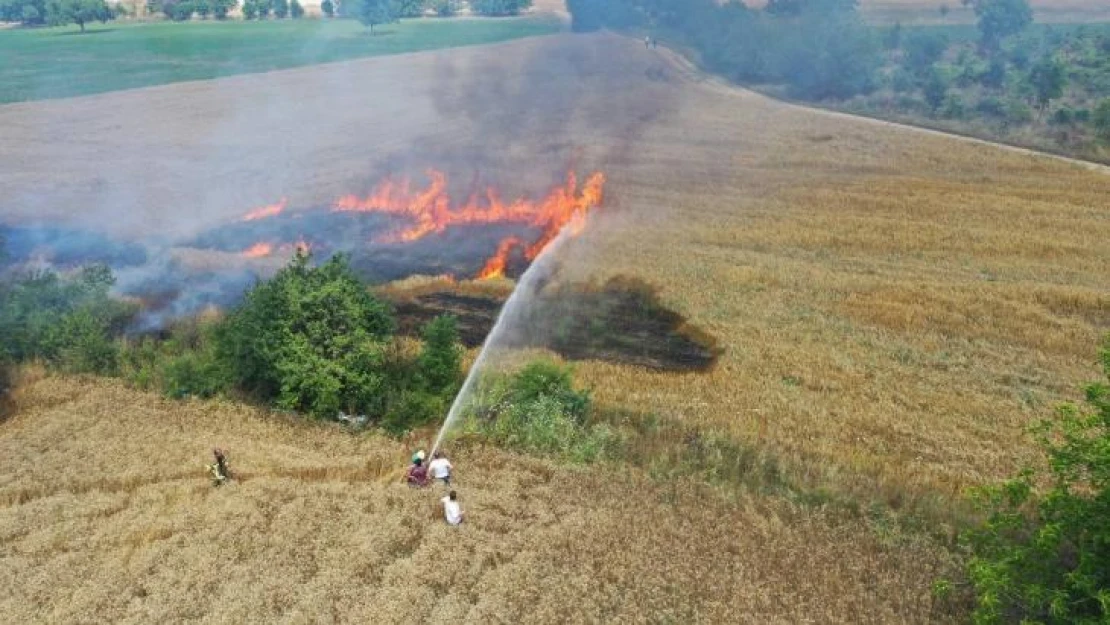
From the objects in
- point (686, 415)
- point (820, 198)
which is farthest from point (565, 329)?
point (820, 198)

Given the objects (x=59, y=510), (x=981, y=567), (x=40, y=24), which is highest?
(x=40, y=24)

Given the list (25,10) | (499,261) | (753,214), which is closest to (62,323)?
(499,261)

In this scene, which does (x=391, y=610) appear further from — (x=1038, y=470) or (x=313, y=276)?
(x=1038, y=470)

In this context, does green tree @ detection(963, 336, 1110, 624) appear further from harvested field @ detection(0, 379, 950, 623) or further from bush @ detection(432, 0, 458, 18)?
bush @ detection(432, 0, 458, 18)

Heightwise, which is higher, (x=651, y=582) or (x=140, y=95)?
(x=140, y=95)

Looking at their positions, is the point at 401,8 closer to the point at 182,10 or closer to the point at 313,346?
the point at 182,10

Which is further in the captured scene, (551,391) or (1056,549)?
(551,391)

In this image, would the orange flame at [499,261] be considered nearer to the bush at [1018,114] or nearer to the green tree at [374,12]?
the bush at [1018,114]

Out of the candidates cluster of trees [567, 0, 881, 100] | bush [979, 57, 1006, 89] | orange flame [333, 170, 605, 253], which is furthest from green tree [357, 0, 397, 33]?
bush [979, 57, 1006, 89]
